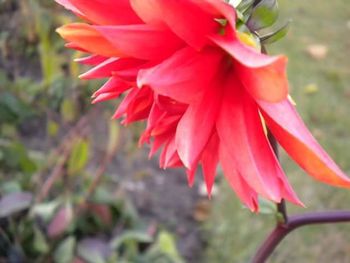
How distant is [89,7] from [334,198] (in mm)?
1997

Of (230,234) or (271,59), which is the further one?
(230,234)

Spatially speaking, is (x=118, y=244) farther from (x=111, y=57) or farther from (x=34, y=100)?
(x=111, y=57)

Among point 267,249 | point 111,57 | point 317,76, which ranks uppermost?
point 111,57

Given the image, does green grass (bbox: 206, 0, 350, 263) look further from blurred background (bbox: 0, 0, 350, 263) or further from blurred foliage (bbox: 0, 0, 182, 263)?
blurred foliage (bbox: 0, 0, 182, 263)

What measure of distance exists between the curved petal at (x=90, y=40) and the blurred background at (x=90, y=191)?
117 centimetres

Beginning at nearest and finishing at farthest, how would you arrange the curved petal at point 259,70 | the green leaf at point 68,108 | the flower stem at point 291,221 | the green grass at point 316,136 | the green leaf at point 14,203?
1. the curved petal at point 259,70
2. the flower stem at point 291,221
3. the green leaf at point 14,203
4. the green leaf at point 68,108
5. the green grass at point 316,136

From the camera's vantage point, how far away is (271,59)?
0.45 metres

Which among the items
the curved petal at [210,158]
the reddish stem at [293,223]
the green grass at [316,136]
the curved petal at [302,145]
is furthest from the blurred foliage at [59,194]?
the curved petal at [302,145]

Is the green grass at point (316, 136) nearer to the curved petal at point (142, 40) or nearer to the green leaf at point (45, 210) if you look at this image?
the green leaf at point (45, 210)

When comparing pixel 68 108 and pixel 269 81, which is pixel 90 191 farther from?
pixel 269 81

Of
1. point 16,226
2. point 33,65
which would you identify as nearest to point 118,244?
point 16,226

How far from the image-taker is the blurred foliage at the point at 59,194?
176cm

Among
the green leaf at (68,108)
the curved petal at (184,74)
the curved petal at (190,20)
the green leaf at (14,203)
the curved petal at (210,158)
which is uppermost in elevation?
the curved petal at (190,20)

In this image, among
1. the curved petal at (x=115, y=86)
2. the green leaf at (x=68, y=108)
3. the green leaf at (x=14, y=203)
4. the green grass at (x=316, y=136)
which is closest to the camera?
the curved petal at (x=115, y=86)
